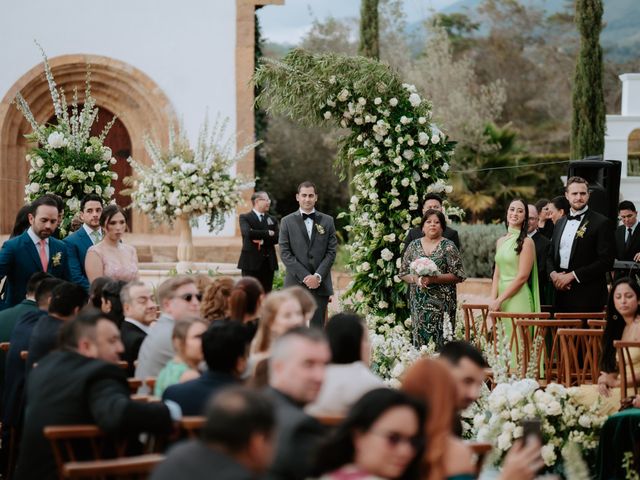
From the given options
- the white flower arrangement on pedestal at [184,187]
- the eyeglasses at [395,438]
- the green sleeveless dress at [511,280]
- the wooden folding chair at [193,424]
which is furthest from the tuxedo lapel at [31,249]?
the eyeglasses at [395,438]

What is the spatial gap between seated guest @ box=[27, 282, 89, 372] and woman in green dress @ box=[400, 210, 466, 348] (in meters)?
3.96

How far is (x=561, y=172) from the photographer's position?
99.6 ft

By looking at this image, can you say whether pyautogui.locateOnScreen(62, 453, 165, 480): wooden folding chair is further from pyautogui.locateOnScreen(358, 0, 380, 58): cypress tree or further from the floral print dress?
pyautogui.locateOnScreen(358, 0, 380, 58): cypress tree

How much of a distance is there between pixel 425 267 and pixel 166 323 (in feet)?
12.1

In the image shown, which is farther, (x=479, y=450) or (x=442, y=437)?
(x=479, y=450)

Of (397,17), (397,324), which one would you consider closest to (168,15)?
(397,324)

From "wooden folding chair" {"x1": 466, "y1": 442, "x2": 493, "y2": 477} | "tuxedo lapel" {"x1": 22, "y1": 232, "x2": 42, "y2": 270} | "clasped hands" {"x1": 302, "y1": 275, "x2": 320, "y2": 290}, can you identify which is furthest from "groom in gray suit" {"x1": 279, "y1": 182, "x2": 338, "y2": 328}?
"wooden folding chair" {"x1": 466, "y1": 442, "x2": 493, "y2": 477}

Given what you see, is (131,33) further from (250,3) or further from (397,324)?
(397,324)

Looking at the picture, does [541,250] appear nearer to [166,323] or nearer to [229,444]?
[166,323]

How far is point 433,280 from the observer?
30.7 feet

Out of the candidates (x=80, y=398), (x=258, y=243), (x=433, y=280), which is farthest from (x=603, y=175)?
(x=80, y=398)

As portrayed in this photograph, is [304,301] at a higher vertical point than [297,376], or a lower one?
higher

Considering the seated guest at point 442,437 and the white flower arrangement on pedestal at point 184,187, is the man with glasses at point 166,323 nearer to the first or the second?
the seated guest at point 442,437

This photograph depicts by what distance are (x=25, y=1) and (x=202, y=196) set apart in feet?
28.5
